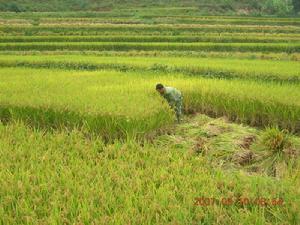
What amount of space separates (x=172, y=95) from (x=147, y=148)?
2.19m

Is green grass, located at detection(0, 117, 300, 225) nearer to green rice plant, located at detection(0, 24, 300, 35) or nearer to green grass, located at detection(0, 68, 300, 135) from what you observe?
green grass, located at detection(0, 68, 300, 135)

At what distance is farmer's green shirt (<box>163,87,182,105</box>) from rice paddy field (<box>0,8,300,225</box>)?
0.14 meters

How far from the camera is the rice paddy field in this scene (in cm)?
349

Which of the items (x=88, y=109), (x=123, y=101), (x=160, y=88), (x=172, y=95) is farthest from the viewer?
(x=172, y=95)

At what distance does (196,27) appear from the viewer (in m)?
24.7

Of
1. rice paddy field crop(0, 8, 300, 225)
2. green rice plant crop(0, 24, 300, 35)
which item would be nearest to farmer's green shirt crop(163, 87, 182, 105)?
rice paddy field crop(0, 8, 300, 225)

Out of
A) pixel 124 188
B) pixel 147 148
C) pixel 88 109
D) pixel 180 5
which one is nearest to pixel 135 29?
pixel 180 5

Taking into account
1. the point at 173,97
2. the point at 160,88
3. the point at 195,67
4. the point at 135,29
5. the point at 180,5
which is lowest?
the point at 195,67

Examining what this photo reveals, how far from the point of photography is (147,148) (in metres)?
4.98

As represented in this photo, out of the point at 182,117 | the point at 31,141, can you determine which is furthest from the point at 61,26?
the point at 31,141

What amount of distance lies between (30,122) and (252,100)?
3918 millimetres

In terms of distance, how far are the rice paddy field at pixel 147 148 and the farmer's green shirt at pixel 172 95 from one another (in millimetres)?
137

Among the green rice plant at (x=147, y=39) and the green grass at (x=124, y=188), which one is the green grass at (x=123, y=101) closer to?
the green grass at (x=124, y=188)

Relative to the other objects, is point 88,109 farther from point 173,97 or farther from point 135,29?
point 135,29
